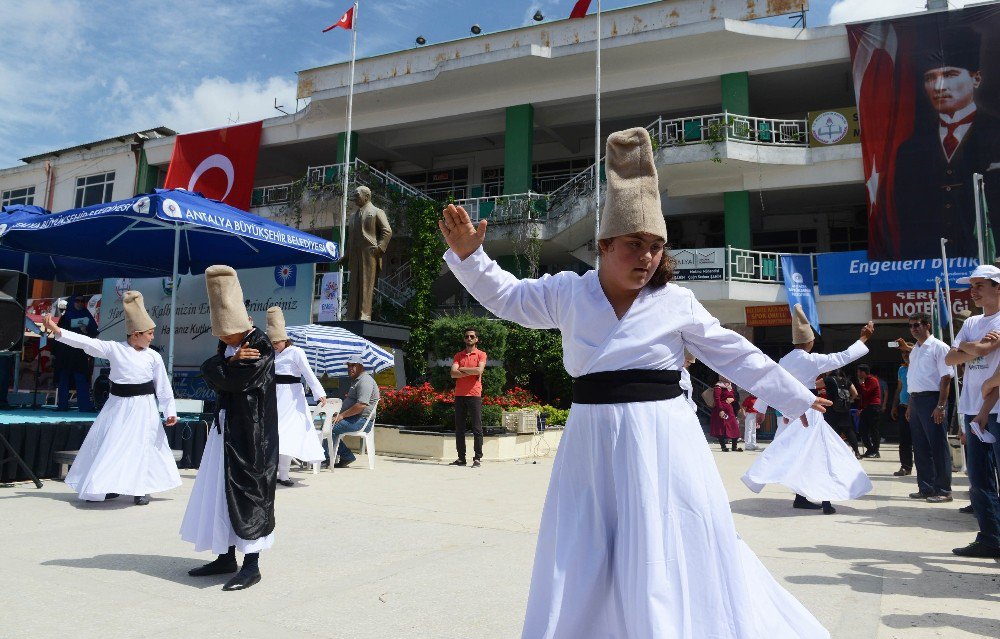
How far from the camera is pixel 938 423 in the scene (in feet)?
→ 24.9

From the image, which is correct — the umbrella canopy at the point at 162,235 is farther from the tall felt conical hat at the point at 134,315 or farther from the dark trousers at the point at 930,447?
the dark trousers at the point at 930,447

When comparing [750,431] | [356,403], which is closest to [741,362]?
[356,403]

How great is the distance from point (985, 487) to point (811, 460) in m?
2.07

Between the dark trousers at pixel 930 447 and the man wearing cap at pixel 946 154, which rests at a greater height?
the man wearing cap at pixel 946 154

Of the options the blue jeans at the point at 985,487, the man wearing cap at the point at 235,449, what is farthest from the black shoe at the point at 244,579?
the blue jeans at the point at 985,487

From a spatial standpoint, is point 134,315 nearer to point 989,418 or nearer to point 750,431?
point 989,418

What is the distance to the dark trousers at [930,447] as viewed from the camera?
7.88m

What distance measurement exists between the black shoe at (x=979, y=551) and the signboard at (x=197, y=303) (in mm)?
11532

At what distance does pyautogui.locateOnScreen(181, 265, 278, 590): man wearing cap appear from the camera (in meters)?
4.66

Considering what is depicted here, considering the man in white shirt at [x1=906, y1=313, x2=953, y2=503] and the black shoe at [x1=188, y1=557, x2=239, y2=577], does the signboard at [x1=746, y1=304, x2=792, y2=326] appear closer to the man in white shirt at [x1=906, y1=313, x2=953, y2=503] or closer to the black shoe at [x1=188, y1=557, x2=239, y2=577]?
the man in white shirt at [x1=906, y1=313, x2=953, y2=503]

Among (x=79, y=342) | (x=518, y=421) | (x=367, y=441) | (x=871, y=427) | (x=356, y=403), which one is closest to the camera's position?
(x=79, y=342)

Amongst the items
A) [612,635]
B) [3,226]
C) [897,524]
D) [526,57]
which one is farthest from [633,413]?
[526,57]

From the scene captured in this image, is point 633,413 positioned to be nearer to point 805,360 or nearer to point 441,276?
point 805,360

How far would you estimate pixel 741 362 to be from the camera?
121 inches
